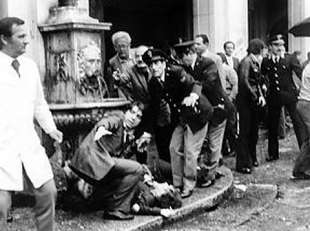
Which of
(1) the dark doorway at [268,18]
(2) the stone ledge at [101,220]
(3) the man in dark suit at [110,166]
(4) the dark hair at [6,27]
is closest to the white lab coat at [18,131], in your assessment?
(4) the dark hair at [6,27]

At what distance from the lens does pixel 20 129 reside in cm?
491

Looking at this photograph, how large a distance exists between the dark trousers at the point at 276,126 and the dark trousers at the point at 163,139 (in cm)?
302

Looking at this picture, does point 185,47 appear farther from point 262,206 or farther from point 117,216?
point 117,216

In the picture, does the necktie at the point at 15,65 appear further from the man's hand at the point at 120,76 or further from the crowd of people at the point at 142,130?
the man's hand at the point at 120,76

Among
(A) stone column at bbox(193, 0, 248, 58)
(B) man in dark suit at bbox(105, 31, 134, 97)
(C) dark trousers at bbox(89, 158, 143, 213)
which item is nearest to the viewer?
(C) dark trousers at bbox(89, 158, 143, 213)

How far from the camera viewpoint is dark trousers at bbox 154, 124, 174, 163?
811 centimetres

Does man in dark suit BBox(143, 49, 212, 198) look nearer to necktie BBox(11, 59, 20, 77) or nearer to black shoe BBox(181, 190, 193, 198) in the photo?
black shoe BBox(181, 190, 193, 198)

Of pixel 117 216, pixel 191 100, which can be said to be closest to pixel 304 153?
pixel 191 100

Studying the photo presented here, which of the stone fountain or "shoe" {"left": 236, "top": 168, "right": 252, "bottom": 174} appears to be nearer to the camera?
the stone fountain

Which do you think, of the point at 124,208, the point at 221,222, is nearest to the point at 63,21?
the point at 124,208

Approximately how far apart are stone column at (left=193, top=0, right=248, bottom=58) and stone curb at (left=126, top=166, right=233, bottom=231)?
16.7 ft

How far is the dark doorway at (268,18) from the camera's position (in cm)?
2167

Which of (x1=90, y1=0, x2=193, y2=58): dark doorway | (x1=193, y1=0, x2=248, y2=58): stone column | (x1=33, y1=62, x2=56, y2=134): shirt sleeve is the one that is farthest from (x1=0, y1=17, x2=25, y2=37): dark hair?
(x1=90, y1=0, x2=193, y2=58): dark doorway

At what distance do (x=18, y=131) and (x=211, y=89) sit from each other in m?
3.63
